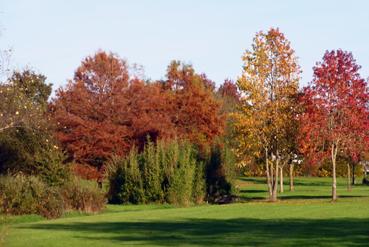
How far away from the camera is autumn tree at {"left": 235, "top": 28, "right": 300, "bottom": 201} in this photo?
51.9 metres

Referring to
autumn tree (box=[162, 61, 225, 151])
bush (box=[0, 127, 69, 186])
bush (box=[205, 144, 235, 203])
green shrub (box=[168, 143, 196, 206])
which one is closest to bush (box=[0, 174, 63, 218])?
bush (box=[0, 127, 69, 186])

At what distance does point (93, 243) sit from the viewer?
24.1 meters

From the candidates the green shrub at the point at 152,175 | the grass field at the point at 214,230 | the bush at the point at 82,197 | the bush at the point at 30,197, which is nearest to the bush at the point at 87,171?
the green shrub at the point at 152,175

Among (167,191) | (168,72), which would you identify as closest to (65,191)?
(167,191)

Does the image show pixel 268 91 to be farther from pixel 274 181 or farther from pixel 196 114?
pixel 196 114

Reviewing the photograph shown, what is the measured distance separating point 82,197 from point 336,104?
17.2 meters

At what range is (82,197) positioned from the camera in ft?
147

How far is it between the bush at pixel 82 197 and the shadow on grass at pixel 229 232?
34.1 ft

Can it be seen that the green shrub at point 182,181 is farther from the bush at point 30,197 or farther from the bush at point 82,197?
the bush at point 30,197

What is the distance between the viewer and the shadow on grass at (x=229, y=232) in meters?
23.2

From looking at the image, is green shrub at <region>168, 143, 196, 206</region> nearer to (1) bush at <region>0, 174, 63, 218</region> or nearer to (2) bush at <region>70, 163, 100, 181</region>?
(2) bush at <region>70, 163, 100, 181</region>

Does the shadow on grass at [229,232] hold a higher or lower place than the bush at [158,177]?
lower

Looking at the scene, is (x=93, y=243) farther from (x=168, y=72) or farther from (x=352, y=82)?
(x=168, y=72)

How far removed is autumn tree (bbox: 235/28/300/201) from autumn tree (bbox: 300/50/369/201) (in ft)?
6.81
